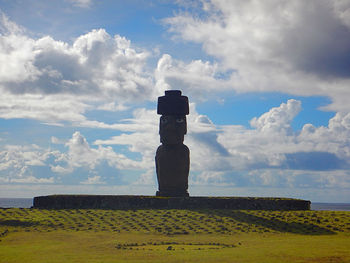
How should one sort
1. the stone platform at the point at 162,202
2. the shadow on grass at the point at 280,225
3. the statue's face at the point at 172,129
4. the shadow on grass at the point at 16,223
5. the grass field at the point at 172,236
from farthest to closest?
the statue's face at the point at 172,129 → the stone platform at the point at 162,202 → the shadow on grass at the point at 16,223 → the shadow on grass at the point at 280,225 → the grass field at the point at 172,236

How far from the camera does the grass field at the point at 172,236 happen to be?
15.2 m

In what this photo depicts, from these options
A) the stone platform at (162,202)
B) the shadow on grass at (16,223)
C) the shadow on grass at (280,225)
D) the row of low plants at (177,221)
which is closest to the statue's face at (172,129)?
the stone platform at (162,202)

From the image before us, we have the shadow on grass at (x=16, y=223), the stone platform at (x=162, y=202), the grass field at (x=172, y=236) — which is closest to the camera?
the grass field at (x=172, y=236)

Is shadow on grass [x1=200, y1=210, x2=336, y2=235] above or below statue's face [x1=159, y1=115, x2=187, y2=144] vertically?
below

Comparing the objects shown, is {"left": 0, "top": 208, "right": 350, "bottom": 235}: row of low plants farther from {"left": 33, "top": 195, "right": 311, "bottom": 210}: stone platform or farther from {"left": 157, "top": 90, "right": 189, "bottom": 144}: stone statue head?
{"left": 157, "top": 90, "right": 189, "bottom": 144}: stone statue head

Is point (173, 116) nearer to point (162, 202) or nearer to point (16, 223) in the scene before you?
point (162, 202)

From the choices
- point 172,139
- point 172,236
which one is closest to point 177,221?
point 172,236

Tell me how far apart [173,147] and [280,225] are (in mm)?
10661

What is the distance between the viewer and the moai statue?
31.1m

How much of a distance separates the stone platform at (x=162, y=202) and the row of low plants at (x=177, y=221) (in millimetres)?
1252

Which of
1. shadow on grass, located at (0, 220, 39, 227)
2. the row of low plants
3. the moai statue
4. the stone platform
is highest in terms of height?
the moai statue

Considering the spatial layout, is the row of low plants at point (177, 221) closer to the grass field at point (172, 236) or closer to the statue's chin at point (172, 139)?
the grass field at point (172, 236)

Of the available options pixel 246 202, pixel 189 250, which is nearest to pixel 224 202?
pixel 246 202

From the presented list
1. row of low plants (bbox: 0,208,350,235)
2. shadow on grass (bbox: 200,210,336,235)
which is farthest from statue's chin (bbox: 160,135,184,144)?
shadow on grass (bbox: 200,210,336,235)
